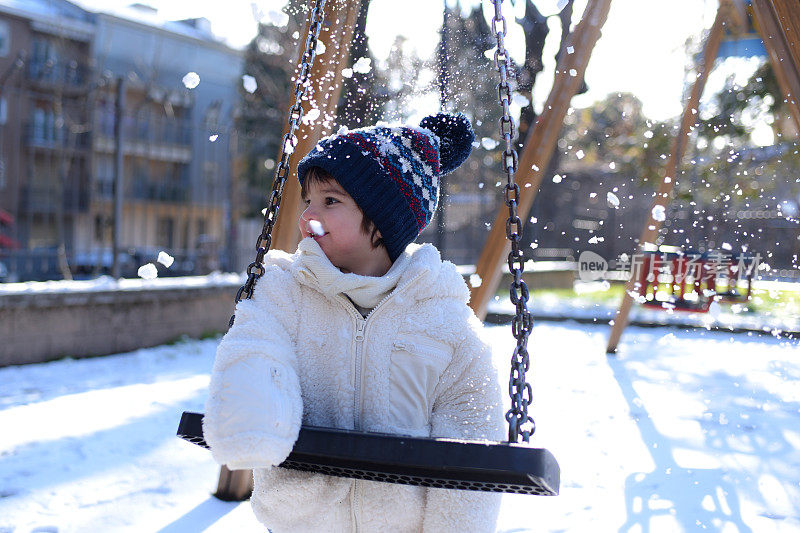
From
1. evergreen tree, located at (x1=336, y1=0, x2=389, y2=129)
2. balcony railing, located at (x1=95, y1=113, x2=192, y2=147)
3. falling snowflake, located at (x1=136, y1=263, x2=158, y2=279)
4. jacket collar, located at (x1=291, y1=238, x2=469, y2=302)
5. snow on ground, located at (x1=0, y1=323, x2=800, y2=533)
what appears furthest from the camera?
balcony railing, located at (x1=95, y1=113, x2=192, y2=147)

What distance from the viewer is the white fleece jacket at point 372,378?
1154 mm

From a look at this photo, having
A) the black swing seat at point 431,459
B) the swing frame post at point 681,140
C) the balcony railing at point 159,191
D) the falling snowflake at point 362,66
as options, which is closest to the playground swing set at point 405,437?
the black swing seat at point 431,459

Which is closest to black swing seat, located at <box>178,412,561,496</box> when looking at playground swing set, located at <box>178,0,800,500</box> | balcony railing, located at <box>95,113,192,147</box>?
playground swing set, located at <box>178,0,800,500</box>

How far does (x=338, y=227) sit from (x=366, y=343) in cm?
23

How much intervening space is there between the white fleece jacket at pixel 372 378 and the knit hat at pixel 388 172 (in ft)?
0.31

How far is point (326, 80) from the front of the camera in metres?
2.17

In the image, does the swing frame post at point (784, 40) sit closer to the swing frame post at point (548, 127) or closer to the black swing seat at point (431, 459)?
the swing frame post at point (548, 127)

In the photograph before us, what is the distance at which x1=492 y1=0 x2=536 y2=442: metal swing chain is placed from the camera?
1.13 m

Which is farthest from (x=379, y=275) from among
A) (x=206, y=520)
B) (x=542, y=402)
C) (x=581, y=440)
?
(x=542, y=402)

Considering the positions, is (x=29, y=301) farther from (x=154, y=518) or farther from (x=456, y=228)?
(x=456, y=228)

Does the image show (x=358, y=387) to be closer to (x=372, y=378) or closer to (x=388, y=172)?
(x=372, y=378)

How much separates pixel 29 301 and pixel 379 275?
3.48 metres

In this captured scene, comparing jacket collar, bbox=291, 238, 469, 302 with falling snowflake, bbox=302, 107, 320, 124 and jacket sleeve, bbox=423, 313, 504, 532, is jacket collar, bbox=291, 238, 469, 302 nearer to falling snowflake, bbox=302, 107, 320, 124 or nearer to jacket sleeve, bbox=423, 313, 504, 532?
jacket sleeve, bbox=423, 313, 504, 532

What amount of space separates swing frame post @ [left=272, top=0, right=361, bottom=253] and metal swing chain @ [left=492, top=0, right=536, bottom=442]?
2.94 ft
